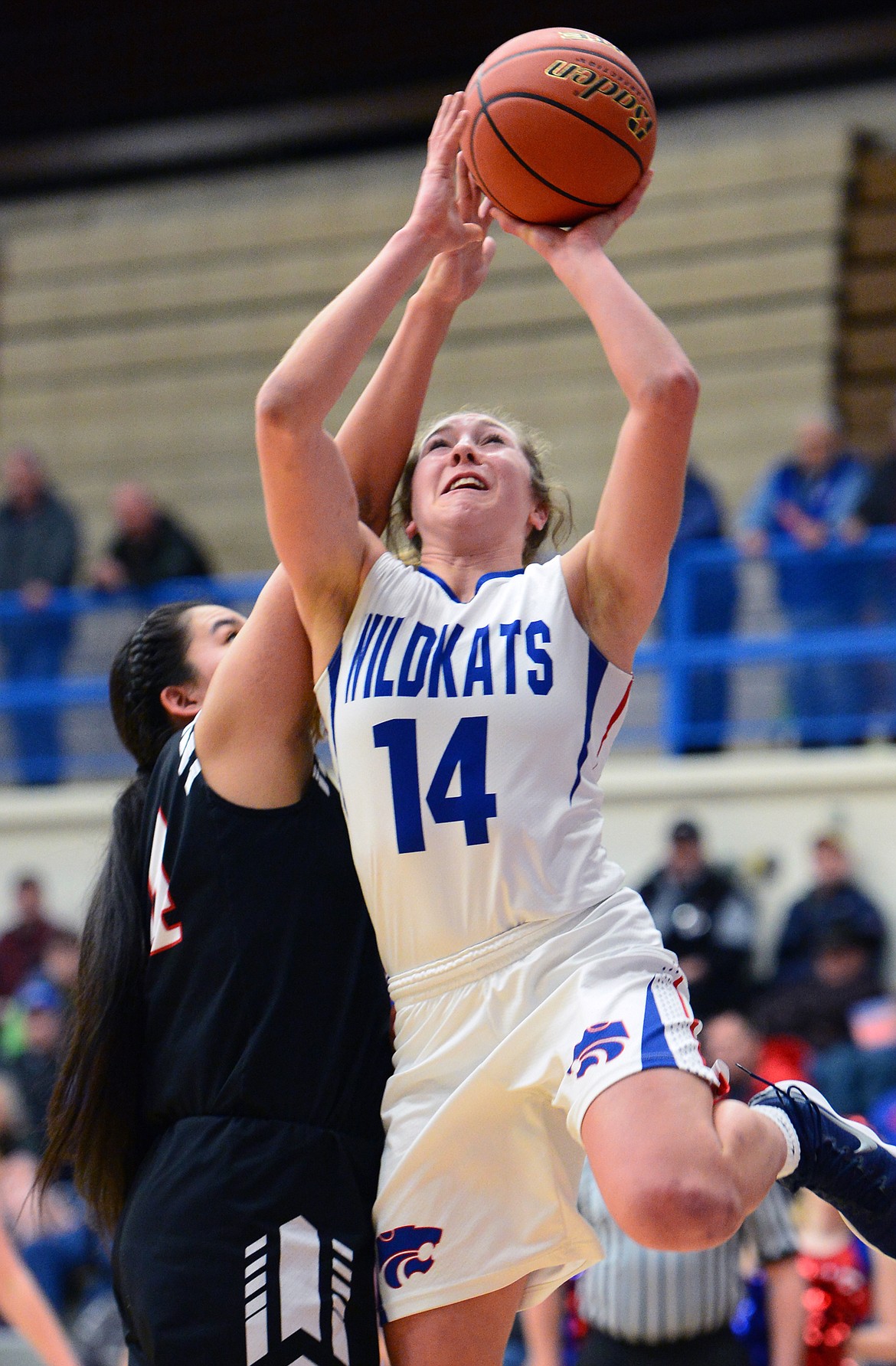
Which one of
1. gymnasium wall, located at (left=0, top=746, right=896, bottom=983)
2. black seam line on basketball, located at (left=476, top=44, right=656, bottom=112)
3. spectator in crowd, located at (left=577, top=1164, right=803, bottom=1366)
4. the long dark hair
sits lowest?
spectator in crowd, located at (left=577, top=1164, right=803, bottom=1366)

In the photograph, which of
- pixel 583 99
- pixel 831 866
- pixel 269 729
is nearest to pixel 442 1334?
pixel 269 729

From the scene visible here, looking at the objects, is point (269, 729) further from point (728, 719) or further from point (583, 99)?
point (728, 719)

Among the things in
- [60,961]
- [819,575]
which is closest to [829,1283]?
[819,575]

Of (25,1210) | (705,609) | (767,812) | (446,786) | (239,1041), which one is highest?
(705,609)

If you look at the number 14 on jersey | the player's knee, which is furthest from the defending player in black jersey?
the player's knee

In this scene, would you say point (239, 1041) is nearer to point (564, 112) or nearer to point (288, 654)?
point (288, 654)

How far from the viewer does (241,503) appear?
46.9 feet

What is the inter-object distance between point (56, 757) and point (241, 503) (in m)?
3.98

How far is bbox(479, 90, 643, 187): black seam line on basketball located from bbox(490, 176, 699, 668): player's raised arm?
0.11 m

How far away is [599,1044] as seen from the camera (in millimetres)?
2754

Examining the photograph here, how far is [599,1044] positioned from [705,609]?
6.91 m

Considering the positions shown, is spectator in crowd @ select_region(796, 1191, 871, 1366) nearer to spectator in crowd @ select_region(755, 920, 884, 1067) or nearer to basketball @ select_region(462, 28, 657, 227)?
spectator in crowd @ select_region(755, 920, 884, 1067)

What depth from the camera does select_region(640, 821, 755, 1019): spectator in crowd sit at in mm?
8156

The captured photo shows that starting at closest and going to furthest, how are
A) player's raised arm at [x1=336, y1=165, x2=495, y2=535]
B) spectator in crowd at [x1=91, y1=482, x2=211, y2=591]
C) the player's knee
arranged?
the player's knee
player's raised arm at [x1=336, y1=165, x2=495, y2=535]
spectator in crowd at [x1=91, y1=482, x2=211, y2=591]
